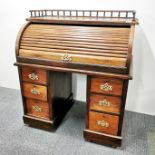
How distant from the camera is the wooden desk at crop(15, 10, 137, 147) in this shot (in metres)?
1.30

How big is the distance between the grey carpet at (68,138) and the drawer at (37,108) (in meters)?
0.17

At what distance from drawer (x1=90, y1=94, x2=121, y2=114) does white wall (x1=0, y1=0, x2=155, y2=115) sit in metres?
0.64

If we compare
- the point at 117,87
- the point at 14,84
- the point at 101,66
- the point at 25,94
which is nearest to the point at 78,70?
the point at 101,66

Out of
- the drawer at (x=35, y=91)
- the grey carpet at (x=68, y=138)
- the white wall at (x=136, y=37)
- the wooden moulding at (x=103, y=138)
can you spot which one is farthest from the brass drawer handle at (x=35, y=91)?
the white wall at (x=136, y=37)

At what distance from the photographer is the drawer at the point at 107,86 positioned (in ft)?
4.38

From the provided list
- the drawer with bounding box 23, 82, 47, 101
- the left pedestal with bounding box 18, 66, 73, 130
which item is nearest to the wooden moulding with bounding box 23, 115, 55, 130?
the left pedestal with bounding box 18, 66, 73, 130

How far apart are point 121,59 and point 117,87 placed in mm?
214

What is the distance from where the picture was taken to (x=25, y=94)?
1.68 meters

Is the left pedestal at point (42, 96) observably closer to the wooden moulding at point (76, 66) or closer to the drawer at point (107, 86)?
the wooden moulding at point (76, 66)

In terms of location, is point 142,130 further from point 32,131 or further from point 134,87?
point 32,131

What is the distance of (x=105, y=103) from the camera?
56.4 inches

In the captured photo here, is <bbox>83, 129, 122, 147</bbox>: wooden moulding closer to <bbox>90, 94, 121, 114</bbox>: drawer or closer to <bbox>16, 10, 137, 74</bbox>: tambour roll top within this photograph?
<bbox>90, 94, 121, 114</bbox>: drawer

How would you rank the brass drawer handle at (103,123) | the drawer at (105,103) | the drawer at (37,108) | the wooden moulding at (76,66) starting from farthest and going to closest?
the drawer at (37,108) < the brass drawer handle at (103,123) < the drawer at (105,103) < the wooden moulding at (76,66)

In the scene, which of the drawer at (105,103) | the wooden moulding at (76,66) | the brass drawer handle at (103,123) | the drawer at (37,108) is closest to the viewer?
the wooden moulding at (76,66)
